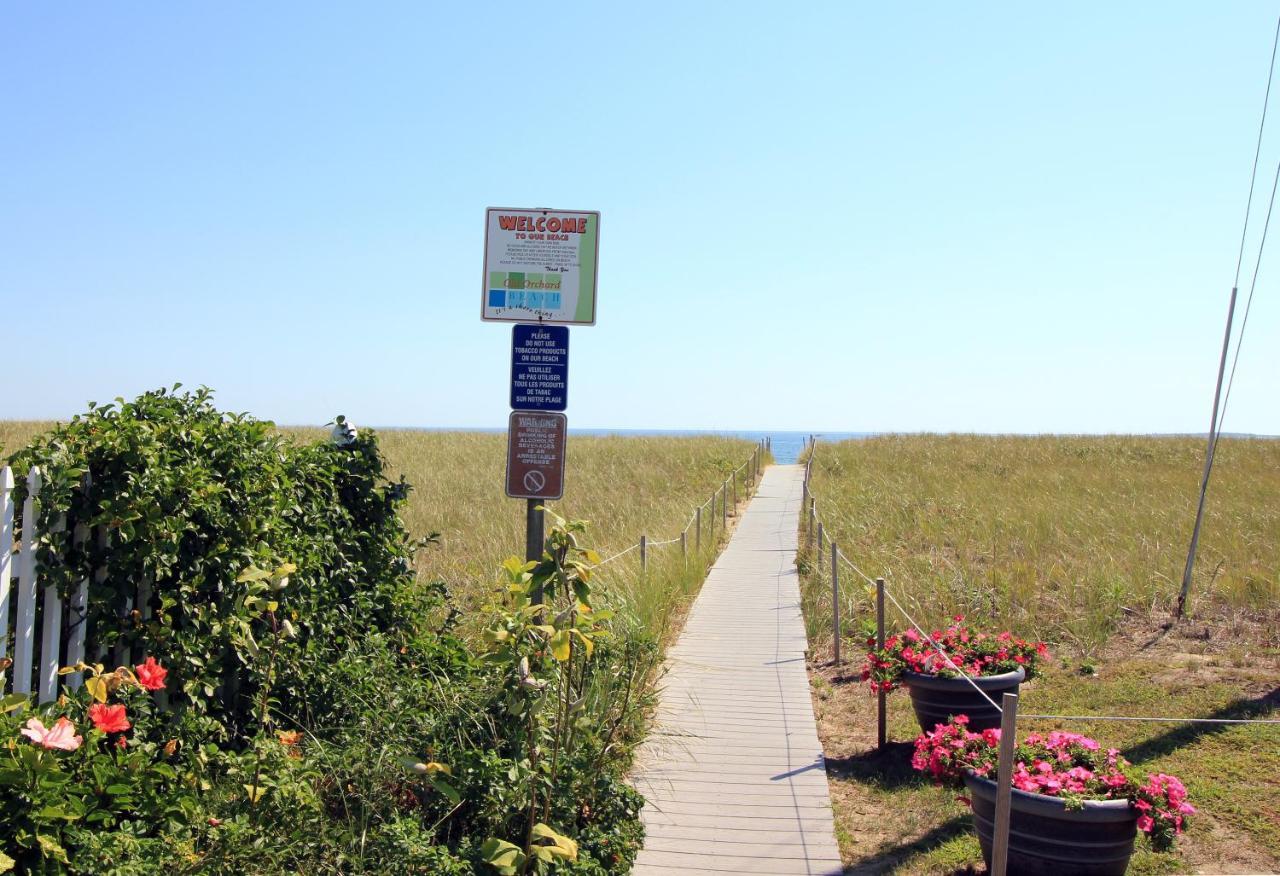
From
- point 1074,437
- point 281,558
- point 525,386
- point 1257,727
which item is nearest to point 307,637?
point 281,558

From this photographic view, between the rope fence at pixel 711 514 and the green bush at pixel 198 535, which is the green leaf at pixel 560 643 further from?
the green bush at pixel 198 535

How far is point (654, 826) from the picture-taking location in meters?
4.90

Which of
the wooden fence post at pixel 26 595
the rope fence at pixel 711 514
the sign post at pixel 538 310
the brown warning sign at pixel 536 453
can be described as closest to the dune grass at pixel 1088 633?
the rope fence at pixel 711 514

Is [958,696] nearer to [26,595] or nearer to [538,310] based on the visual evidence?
[538,310]

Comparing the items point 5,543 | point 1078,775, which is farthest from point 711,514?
→ point 5,543

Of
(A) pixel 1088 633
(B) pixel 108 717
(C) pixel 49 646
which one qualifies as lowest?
(A) pixel 1088 633

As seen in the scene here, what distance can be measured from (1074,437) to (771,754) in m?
44.0

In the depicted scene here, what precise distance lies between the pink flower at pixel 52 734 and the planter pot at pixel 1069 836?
143 inches

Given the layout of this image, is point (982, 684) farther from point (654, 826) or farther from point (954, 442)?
point (954, 442)

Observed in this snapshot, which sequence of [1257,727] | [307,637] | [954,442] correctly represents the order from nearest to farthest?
[307,637] < [1257,727] < [954,442]

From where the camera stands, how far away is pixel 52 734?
2.91 meters

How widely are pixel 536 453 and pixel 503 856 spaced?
10.4ft

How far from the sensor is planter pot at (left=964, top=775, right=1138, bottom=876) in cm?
394

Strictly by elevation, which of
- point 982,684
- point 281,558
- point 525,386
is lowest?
point 982,684
